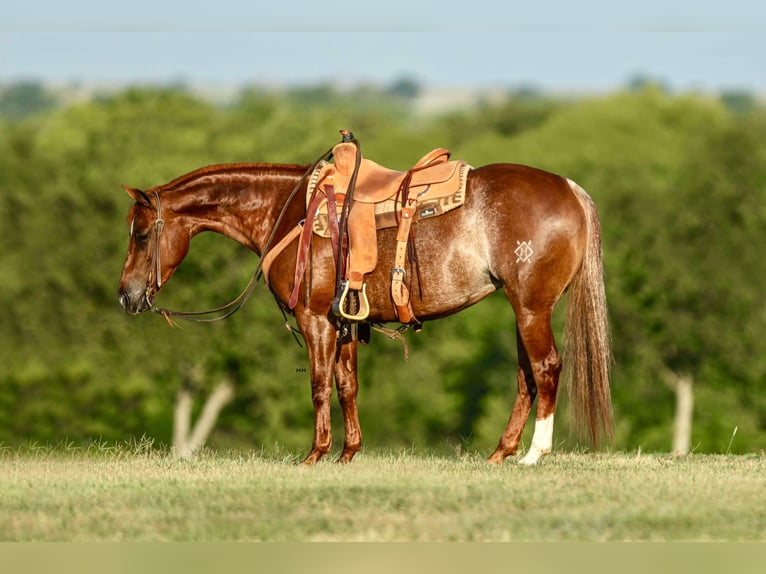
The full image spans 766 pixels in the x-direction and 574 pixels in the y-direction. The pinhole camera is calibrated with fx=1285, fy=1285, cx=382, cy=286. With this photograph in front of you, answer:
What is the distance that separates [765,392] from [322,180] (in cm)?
4597

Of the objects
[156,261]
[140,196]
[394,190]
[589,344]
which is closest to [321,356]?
[394,190]

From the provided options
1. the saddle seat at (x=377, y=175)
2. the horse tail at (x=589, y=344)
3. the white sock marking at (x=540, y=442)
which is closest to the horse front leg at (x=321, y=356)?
the saddle seat at (x=377, y=175)

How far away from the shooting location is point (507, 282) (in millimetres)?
10625

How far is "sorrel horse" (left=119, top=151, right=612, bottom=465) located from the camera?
10.5 metres

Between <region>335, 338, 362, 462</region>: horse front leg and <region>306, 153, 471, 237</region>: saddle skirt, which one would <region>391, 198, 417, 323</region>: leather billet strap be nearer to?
<region>306, 153, 471, 237</region>: saddle skirt

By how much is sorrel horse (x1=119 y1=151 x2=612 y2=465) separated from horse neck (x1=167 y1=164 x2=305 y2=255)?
0.15 metres

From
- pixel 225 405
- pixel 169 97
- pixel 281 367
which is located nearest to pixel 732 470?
pixel 281 367

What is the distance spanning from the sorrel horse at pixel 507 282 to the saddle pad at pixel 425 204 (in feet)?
0.31

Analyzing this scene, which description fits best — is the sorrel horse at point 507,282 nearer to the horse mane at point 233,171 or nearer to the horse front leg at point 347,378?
the horse front leg at point 347,378

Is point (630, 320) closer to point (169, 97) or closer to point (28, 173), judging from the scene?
point (28, 173)

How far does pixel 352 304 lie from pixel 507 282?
4.31 ft

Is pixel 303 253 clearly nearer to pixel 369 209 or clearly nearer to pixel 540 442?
pixel 369 209

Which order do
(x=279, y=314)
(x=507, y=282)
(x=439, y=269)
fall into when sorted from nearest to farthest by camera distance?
(x=507, y=282) → (x=439, y=269) → (x=279, y=314)

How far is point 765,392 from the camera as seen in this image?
176ft
